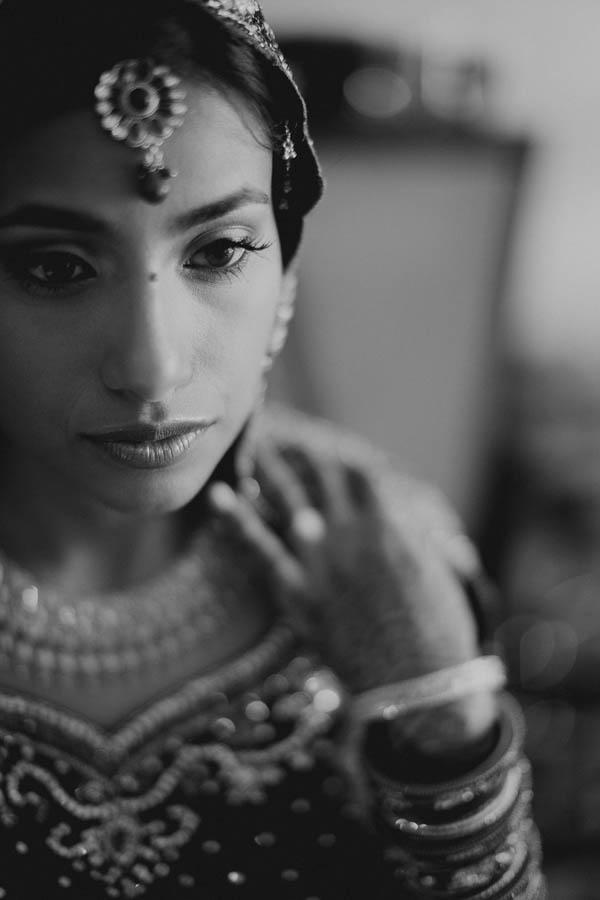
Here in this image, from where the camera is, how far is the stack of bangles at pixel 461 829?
24.1 inches

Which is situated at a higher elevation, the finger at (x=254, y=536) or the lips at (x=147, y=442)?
the lips at (x=147, y=442)

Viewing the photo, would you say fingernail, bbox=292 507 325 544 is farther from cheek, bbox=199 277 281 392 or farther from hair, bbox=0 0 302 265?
hair, bbox=0 0 302 265

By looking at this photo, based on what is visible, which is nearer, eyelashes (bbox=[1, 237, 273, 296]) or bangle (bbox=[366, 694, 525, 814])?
eyelashes (bbox=[1, 237, 273, 296])

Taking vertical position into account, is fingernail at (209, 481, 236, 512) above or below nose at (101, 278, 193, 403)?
below

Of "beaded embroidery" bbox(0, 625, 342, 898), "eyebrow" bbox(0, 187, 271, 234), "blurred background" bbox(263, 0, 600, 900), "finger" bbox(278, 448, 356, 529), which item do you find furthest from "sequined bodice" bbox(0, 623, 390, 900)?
"blurred background" bbox(263, 0, 600, 900)

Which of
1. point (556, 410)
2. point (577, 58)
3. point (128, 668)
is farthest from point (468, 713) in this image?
point (577, 58)

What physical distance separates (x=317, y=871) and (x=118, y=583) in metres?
0.27

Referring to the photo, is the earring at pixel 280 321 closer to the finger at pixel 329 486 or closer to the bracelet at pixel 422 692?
the finger at pixel 329 486

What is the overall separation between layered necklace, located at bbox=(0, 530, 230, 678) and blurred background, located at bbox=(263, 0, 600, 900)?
27.9 inches

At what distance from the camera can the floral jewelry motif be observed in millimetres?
457

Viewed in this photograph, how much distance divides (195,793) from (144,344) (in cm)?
36

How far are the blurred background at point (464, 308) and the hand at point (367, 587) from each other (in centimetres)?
63

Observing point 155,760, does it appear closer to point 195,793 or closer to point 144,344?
point 195,793

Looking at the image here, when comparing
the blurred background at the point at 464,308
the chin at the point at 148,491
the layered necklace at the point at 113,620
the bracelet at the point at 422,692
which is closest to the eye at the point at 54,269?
the chin at the point at 148,491
